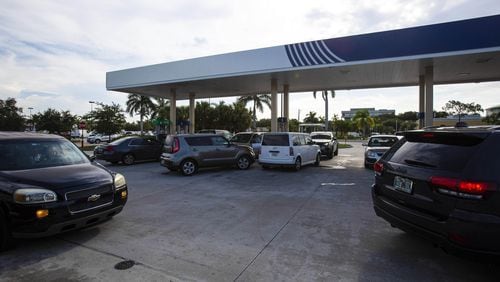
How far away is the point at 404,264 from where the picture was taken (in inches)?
151

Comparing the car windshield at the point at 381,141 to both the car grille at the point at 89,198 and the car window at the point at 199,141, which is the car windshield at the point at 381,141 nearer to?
the car window at the point at 199,141

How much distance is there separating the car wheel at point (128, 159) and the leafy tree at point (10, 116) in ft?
70.6

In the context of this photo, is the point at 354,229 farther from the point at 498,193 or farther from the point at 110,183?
the point at 110,183

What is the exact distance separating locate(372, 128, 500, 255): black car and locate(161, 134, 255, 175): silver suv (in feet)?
27.7

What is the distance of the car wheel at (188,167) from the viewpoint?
11.4 metres

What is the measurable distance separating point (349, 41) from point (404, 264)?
11.8m

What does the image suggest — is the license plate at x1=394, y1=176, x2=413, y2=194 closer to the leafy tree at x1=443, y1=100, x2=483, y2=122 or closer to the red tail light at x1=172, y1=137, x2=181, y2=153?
the red tail light at x1=172, y1=137, x2=181, y2=153

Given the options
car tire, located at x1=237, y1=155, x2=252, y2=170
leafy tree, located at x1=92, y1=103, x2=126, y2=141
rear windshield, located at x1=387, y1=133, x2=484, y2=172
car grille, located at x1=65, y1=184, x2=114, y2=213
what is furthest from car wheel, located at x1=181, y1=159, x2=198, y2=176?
leafy tree, located at x1=92, y1=103, x2=126, y2=141

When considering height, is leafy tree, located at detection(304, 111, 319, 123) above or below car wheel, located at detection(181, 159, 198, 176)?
above

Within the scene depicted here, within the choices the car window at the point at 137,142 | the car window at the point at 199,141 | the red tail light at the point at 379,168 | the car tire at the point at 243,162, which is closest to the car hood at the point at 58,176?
the red tail light at the point at 379,168

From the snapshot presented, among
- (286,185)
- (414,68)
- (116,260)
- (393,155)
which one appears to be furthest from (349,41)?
(116,260)

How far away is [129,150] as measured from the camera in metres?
14.9

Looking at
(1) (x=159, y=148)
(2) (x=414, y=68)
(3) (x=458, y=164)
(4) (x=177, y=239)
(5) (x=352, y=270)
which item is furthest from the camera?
(1) (x=159, y=148)

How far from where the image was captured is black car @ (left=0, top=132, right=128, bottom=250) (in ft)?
13.1
